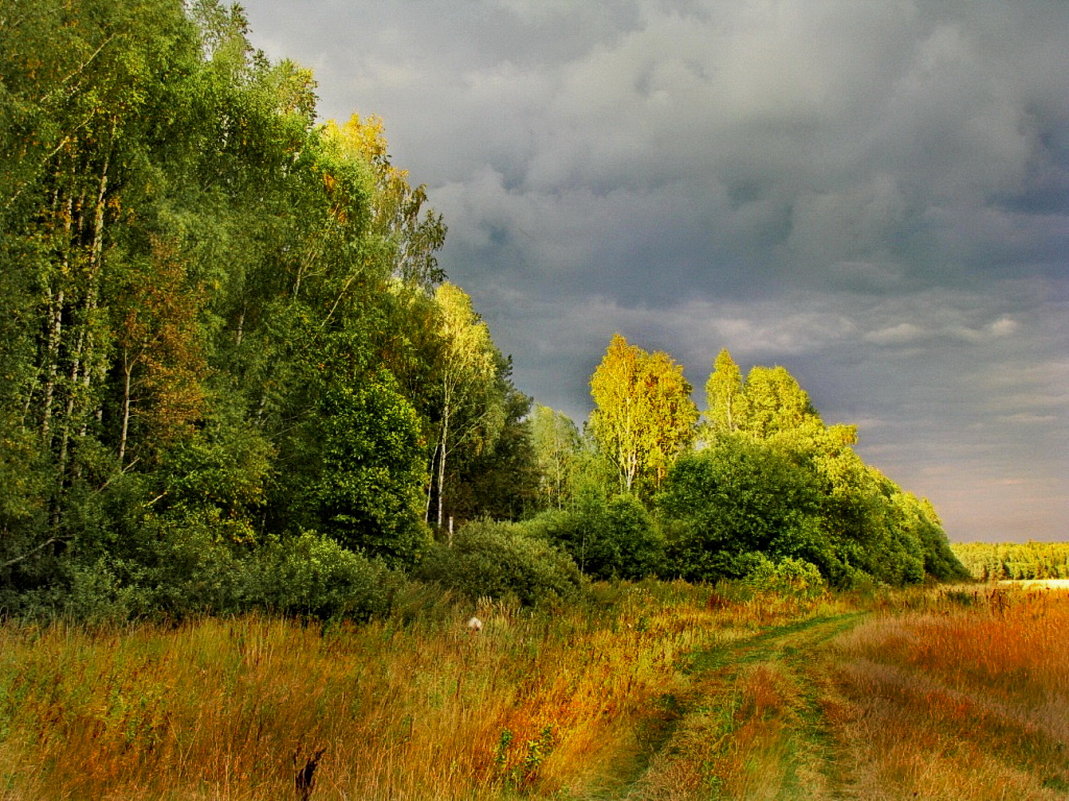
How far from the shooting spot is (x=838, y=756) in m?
6.10

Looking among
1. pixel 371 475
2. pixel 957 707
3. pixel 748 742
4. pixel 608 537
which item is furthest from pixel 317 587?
pixel 608 537

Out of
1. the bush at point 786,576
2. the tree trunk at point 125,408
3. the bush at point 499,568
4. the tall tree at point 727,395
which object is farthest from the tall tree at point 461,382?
the tall tree at point 727,395

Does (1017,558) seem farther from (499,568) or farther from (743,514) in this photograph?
(499,568)

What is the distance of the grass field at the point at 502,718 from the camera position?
4.57 metres

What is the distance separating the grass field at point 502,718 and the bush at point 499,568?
15.9 feet

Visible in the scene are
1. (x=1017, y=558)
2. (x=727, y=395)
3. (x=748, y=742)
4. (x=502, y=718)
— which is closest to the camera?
(x=502, y=718)

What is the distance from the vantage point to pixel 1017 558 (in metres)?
77.2

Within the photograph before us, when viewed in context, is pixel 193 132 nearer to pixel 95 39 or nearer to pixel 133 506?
pixel 95 39

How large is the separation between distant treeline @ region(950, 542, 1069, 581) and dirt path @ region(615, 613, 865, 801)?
67.2 m

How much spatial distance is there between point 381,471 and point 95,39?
1227cm

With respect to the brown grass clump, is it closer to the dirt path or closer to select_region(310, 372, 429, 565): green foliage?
the dirt path

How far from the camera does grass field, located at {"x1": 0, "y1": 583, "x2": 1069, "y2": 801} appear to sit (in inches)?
180

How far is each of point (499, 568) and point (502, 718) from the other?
9.50 meters

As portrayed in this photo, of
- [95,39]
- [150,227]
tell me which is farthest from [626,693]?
[95,39]
